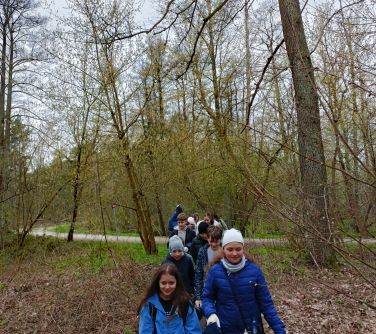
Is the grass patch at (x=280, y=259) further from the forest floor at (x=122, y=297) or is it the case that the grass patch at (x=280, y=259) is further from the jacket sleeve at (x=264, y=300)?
the jacket sleeve at (x=264, y=300)

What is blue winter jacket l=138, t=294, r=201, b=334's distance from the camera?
3102 millimetres

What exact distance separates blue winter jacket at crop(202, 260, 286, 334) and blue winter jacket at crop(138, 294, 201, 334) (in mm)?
254

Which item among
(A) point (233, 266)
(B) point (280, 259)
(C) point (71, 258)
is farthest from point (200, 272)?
(C) point (71, 258)

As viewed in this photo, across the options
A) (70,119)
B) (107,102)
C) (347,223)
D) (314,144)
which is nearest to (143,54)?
(107,102)

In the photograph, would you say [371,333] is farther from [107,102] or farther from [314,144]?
[107,102]

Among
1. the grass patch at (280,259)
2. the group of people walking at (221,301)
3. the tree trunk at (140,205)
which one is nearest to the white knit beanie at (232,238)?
the group of people walking at (221,301)

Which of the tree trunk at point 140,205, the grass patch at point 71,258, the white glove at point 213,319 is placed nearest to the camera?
the white glove at point 213,319

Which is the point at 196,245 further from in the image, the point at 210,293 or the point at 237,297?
the point at 237,297

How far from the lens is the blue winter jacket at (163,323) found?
3102 mm

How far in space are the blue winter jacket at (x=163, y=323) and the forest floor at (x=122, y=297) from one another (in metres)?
1.61

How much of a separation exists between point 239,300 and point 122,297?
14.0 ft

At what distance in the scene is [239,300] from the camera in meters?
3.06

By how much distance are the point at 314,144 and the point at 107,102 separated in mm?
6936

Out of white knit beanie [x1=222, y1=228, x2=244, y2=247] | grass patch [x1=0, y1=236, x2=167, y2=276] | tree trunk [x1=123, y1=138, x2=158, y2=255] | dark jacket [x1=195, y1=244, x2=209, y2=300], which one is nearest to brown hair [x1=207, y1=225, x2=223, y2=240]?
dark jacket [x1=195, y1=244, x2=209, y2=300]
